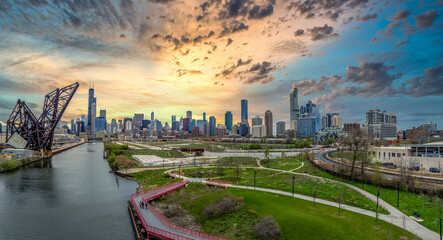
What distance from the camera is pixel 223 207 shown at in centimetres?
3603

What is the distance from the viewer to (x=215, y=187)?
165 feet

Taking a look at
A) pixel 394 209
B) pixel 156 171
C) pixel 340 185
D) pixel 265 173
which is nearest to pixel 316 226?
pixel 394 209

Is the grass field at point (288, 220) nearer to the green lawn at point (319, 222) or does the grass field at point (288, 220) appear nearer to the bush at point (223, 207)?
the green lawn at point (319, 222)

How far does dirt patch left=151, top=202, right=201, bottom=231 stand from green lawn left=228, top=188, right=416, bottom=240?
805 centimetres

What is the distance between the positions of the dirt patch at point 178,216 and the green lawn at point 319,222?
26.4 ft

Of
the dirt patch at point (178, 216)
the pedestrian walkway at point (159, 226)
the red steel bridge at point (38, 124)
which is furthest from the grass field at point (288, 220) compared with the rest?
the red steel bridge at point (38, 124)

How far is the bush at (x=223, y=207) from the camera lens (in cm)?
3581

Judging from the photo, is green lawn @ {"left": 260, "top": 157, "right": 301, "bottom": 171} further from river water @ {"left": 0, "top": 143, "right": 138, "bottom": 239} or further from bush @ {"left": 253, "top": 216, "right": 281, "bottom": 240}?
bush @ {"left": 253, "top": 216, "right": 281, "bottom": 240}

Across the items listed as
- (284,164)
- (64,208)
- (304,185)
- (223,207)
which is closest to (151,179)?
(64,208)

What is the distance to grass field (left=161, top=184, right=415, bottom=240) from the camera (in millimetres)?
26516

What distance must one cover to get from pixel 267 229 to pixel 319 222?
596 cm

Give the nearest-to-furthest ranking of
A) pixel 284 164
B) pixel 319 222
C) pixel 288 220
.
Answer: pixel 319 222 < pixel 288 220 < pixel 284 164

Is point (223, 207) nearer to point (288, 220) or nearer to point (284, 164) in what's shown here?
point (288, 220)

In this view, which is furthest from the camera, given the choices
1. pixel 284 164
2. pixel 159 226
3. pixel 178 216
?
pixel 284 164
